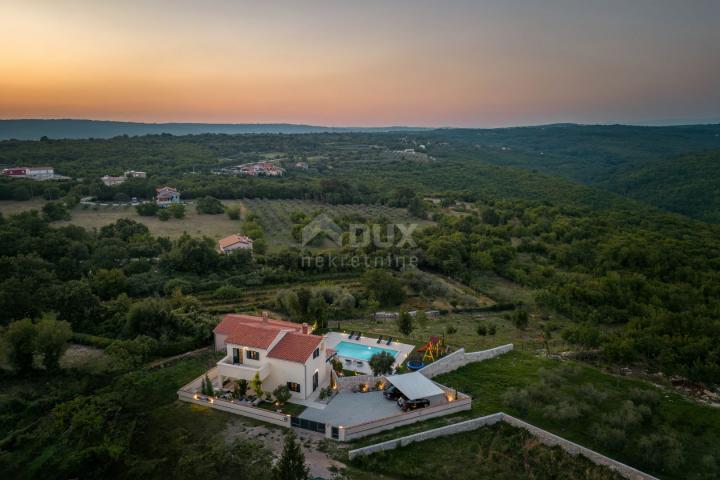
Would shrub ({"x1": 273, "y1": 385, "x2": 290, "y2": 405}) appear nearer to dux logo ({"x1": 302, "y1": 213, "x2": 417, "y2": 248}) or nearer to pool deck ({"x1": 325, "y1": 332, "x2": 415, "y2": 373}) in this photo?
pool deck ({"x1": 325, "y1": 332, "x2": 415, "y2": 373})

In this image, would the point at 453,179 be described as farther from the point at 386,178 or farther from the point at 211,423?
the point at 211,423

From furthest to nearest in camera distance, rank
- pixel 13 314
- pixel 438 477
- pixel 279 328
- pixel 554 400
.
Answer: pixel 13 314 → pixel 279 328 → pixel 554 400 → pixel 438 477

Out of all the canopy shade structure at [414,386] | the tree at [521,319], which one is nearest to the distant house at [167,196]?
the tree at [521,319]

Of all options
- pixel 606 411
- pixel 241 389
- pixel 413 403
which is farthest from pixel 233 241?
pixel 606 411

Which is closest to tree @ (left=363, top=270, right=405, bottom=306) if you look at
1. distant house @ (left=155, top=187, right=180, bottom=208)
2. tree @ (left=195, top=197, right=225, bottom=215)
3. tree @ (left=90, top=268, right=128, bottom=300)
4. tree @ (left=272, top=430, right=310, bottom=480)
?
tree @ (left=90, top=268, right=128, bottom=300)

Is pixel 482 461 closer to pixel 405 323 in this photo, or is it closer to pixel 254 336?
pixel 254 336

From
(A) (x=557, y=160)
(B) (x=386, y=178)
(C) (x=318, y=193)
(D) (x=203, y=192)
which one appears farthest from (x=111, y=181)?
(A) (x=557, y=160)
